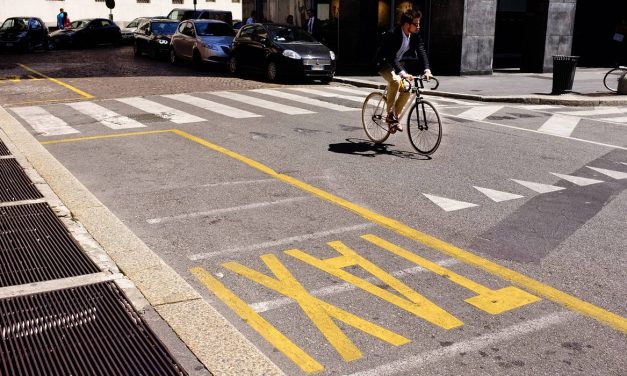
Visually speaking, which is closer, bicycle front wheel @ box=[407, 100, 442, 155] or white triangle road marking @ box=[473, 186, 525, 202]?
white triangle road marking @ box=[473, 186, 525, 202]

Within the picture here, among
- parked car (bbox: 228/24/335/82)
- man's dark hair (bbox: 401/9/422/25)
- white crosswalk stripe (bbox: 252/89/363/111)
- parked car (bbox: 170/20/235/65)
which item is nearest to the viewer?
man's dark hair (bbox: 401/9/422/25)

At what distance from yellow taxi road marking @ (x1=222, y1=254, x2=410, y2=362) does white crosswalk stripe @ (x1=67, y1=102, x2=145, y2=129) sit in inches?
283

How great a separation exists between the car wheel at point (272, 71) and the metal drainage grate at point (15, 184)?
11.2 meters

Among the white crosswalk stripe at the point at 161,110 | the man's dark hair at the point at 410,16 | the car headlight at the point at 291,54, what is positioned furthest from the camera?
the car headlight at the point at 291,54

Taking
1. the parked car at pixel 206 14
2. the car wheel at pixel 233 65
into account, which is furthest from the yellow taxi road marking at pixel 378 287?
the parked car at pixel 206 14

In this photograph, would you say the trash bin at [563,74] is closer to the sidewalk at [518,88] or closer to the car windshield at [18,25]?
the sidewalk at [518,88]

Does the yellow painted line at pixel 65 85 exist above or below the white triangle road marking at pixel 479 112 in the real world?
above

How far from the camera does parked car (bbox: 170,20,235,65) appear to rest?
21.8 metres

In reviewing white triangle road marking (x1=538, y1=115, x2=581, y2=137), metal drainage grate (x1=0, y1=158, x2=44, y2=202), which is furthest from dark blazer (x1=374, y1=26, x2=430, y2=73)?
metal drainage grate (x1=0, y1=158, x2=44, y2=202)

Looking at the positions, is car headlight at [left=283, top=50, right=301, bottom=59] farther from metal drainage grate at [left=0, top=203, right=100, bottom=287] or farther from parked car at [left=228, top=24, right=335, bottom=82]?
metal drainage grate at [left=0, top=203, right=100, bottom=287]

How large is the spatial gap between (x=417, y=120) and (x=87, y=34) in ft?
95.2

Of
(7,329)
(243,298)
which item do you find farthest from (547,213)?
(7,329)

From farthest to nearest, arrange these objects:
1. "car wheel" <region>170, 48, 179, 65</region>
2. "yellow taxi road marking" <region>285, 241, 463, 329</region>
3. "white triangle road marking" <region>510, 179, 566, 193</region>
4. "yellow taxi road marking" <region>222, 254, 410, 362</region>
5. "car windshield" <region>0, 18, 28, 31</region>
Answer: "car windshield" <region>0, 18, 28, 31</region> < "car wheel" <region>170, 48, 179, 65</region> < "white triangle road marking" <region>510, 179, 566, 193</region> < "yellow taxi road marking" <region>285, 241, 463, 329</region> < "yellow taxi road marking" <region>222, 254, 410, 362</region>

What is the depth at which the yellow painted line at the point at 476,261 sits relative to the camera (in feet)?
14.4
